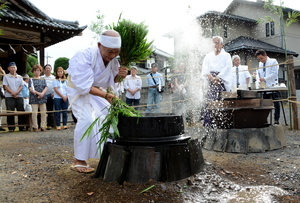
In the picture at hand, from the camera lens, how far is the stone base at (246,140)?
14.4 feet

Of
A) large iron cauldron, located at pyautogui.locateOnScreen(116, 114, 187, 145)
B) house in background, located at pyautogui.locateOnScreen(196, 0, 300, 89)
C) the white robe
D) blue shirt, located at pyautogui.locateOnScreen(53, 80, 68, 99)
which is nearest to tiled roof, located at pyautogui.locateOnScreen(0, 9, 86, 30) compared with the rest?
blue shirt, located at pyautogui.locateOnScreen(53, 80, 68, 99)

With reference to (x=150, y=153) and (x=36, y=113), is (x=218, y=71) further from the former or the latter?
(x=36, y=113)

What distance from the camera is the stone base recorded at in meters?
4.40

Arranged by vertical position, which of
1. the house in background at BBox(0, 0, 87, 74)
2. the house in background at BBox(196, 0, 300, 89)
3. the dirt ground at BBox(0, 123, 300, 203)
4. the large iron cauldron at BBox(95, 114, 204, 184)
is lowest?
the dirt ground at BBox(0, 123, 300, 203)

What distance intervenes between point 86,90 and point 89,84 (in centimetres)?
8

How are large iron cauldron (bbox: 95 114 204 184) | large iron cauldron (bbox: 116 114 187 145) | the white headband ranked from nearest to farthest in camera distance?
large iron cauldron (bbox: 95 114 204 184)
large iron cauldron (bbox: 116 114 187 145)
the white headband

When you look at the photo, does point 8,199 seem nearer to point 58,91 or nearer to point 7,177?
point 7,177

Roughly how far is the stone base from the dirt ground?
0.23m

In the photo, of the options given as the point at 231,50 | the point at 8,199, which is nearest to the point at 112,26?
the point at 8,199

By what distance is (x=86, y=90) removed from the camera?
3.07 metres

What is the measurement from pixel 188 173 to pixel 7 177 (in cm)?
231

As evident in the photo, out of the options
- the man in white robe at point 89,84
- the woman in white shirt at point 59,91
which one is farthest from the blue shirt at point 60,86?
the man in white robe at point 89,84

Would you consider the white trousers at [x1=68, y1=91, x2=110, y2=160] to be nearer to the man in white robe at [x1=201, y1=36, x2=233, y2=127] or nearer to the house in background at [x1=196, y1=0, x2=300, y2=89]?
the man in white robe at [x1=201, y1=36, x2=233, y2=127]

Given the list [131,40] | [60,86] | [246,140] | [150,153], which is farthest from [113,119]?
[60,86]
